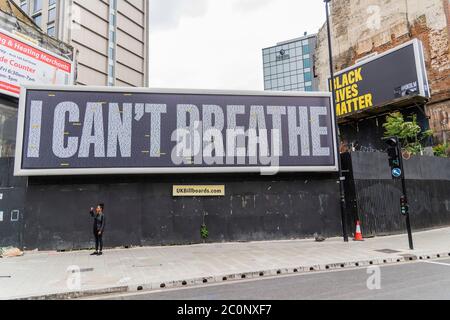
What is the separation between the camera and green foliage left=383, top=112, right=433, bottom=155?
23.2m

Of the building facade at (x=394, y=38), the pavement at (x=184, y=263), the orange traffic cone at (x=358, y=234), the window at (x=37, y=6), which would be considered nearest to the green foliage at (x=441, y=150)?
the building facade at (x=394, y=38)

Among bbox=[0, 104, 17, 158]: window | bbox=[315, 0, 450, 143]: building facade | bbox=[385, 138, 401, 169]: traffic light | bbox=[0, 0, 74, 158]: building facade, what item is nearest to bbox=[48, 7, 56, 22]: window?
bbox=[0, 0, 74, 158]: building facade

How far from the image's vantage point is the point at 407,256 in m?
11.1

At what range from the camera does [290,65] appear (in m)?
92.1

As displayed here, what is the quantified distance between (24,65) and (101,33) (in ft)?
111

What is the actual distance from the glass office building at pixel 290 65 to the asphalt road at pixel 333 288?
269ft

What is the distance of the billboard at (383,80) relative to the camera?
23297 millimetres

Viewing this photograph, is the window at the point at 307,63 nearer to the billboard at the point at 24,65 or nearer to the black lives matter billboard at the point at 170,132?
the billboard at the point at 24,65

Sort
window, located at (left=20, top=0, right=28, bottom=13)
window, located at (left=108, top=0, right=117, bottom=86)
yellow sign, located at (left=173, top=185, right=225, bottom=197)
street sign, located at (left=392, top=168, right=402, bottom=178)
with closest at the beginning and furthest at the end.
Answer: street sign, located at (left=392, top=168, right=402, bottom=178)
yellow sign, located at (left=173, top=185, right=225, bottom=197)
window, located at (left=20, top=0, right=28, bottom=13)
window, located at (left=108, top=0, right=117, bottom=86)

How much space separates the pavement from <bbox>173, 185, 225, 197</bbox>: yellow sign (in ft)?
6.94

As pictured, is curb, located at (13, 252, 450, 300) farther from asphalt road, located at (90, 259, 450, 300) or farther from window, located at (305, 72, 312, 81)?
window, located at (305, 72, 312, 81)
